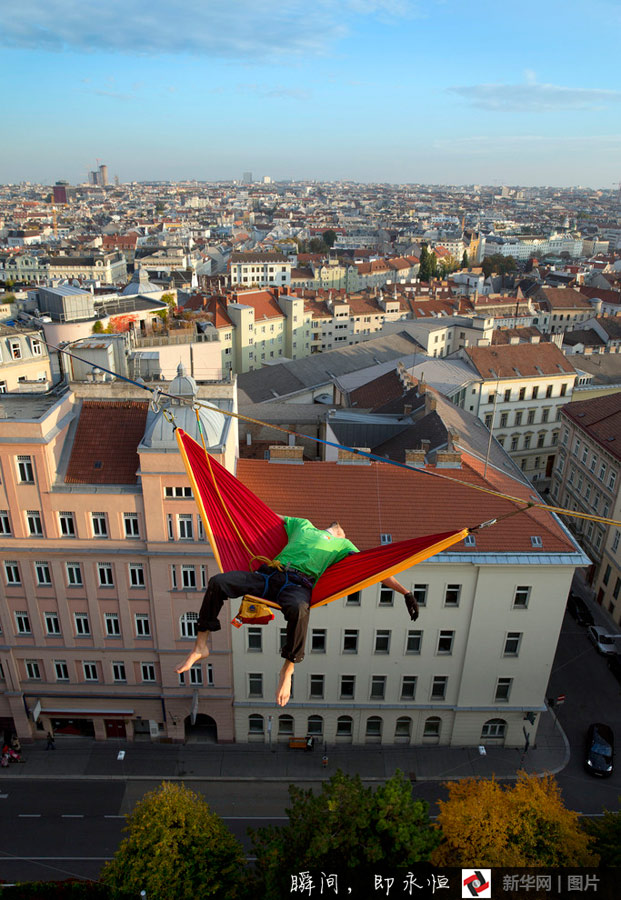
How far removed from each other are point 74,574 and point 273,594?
67.0 ft

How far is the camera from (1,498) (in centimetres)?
2792

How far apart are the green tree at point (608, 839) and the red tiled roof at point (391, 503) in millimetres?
10663

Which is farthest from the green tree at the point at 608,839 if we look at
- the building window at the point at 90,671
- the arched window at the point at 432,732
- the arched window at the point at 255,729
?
the building window at the point at 90,671

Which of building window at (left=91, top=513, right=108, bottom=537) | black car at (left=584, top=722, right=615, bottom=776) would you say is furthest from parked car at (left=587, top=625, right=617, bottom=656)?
building window at (left=91, top=513, right=108, bottom=537)

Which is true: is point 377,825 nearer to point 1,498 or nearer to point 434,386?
point 1,498

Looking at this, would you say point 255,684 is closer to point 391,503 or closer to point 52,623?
→ point 52,623

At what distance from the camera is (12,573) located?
2934 cm

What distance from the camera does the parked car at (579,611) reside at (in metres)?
42.5

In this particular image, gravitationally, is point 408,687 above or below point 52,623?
below

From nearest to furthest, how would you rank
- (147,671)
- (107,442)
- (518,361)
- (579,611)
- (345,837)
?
(345,837) < (107,442) < (147,671) < (579,611) < (518,361)

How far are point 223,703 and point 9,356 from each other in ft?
91.2

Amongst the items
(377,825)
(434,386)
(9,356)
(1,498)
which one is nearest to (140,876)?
(377,825)

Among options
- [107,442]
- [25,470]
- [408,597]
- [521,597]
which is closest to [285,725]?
[521,597]

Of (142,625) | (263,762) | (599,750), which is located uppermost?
(142,625)
